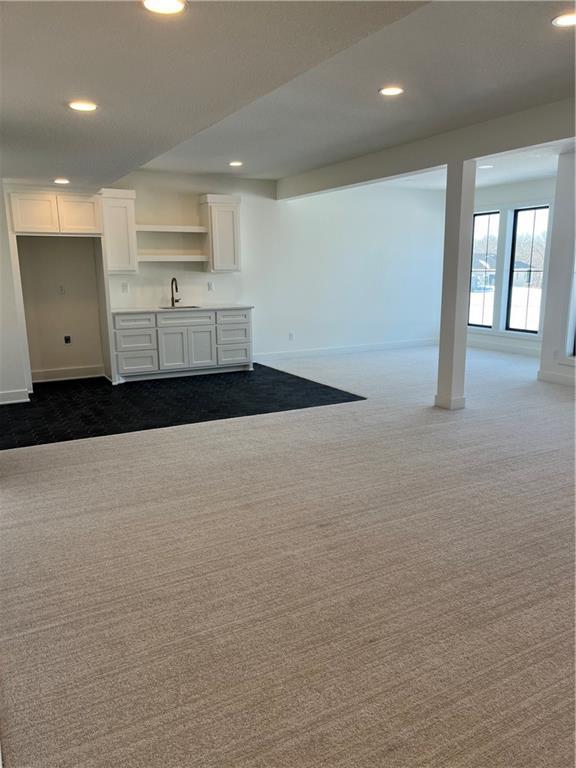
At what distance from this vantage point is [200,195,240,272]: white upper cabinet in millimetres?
7453

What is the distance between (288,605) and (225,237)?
610 centimetres

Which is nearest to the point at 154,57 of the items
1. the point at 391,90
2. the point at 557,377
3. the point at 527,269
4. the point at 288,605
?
the point at 391,90

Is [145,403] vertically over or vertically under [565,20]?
under

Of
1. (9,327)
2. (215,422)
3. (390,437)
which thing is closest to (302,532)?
(390,437)

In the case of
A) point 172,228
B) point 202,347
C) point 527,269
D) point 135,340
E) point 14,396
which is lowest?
point 14,396

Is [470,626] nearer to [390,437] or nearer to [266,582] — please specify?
[266,582]

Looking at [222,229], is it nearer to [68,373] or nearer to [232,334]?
[232,334]

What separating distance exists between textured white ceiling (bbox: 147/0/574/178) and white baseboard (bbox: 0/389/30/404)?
10.3 feet

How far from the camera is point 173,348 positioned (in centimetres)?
718

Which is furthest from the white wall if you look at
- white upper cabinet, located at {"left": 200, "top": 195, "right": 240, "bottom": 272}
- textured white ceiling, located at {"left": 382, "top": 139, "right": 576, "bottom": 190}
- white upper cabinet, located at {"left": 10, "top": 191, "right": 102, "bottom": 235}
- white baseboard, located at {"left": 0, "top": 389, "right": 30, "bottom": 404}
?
white baseboard, located at {"left": 0, "top": 389, "right": 30, "bottom": 404}

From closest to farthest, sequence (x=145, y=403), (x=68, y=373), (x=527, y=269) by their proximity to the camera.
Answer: (x=145, y=403) → (x=68, y=373) → (x=527, y=269)


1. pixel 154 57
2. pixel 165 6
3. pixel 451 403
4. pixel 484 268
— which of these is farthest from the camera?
pixel 484 268

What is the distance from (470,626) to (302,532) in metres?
1.05

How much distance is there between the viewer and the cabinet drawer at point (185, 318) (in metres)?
7.04
